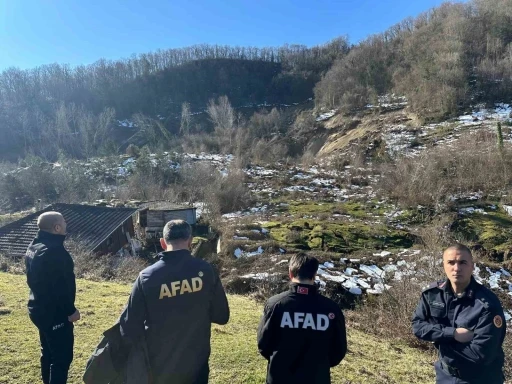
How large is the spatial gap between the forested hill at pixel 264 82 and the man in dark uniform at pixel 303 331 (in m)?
36.4

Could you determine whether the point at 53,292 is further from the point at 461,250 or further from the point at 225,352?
the point at 461,250

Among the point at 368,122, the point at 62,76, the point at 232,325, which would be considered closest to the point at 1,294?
the point at 232,325

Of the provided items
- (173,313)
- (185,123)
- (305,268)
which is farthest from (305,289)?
(185,123)

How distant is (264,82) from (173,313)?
8449cm

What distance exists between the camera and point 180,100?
7944 centimetres

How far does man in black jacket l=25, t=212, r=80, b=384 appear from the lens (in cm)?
312

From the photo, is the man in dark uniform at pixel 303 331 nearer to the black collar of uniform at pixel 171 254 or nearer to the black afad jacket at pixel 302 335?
the black afad jacket at pixel 302 335

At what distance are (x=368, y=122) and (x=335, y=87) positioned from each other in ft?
53.9

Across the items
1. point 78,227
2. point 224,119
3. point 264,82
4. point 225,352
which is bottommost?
point 225,352

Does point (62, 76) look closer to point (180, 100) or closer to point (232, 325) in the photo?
point (180, 100)

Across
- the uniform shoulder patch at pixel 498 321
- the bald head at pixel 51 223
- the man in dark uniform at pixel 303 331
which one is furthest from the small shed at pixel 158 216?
the uniform shoulder patch at pixel 498 321

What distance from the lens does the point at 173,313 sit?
2.54 meters

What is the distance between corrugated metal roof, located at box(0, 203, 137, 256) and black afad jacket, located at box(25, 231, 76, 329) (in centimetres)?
1316

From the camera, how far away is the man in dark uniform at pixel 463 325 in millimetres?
2521
